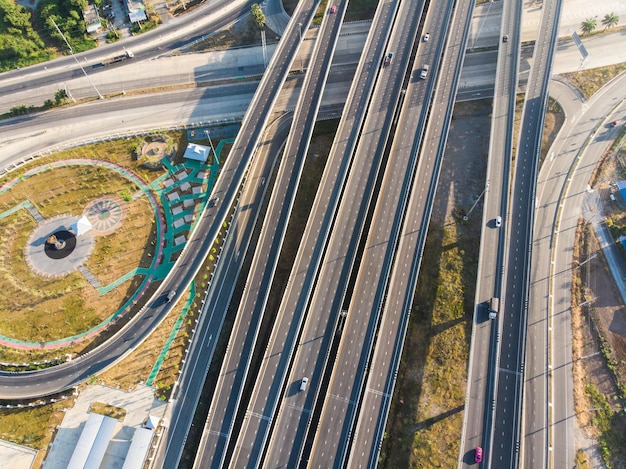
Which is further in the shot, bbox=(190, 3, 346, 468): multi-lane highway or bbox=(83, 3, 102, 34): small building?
bbox=(83, 3, 102, 34): small building

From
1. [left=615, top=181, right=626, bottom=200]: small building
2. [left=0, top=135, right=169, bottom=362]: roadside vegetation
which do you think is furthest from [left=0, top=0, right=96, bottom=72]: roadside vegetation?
[left=615, top=181, right=626, bottom=200]: small building

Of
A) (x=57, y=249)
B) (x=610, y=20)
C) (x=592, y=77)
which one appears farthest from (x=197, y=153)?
(x=610, y=20)

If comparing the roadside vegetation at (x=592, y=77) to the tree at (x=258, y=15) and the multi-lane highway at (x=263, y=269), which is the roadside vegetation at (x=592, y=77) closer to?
the multi-lane highway at (x=263, y=269)

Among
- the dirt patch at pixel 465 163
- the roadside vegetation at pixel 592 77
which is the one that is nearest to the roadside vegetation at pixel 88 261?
the dirt patch at pixel 465 163

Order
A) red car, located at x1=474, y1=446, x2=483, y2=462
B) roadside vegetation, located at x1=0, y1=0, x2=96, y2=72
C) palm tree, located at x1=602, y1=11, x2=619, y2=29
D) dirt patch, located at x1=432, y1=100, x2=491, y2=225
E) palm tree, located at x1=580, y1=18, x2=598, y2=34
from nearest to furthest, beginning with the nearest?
red car, located at x1=474, y1=446, x2=483, y2=462 < dirt patch, located at x1=432, y1=100, x2=491, y2=225 < palm tree, located at x1=580, y1=18, x2=598, y2=34 < palm tree, located at x1=602, y1=11, x2=619, y2=29 < roadside vegetation, located at x1=0, y1=0, x2=96, y2=72

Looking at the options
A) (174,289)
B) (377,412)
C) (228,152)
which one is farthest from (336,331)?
(228,152)

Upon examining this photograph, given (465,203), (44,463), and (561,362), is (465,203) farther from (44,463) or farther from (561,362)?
(44,463)

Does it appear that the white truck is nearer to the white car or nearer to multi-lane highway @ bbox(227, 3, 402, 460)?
multi-lane highway @ bbox(227, 3, 402, 460)
